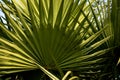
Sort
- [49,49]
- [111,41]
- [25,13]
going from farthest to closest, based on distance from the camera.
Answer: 1. [25,13]
2. [111,41]
3. [49,49]

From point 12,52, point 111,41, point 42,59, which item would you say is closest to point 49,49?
point 42,59

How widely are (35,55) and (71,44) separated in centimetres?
29

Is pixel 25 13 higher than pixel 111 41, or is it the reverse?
pixel 25 13

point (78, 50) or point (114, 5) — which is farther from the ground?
point (114, 5)

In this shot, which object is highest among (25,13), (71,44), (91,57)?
(25,13)

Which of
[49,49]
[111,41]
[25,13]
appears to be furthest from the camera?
[25,13]

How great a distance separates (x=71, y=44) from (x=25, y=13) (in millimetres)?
741

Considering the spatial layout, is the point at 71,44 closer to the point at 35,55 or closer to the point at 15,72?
the point at 35,55

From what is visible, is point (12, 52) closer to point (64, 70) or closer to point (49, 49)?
point (49, 49)

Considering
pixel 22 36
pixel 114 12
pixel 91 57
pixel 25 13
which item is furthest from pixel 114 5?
pixel 25 13

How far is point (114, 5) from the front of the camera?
2.30 meters

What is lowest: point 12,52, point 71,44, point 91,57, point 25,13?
point 91,57

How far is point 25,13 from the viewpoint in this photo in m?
2.84

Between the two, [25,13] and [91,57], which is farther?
[25,13]
